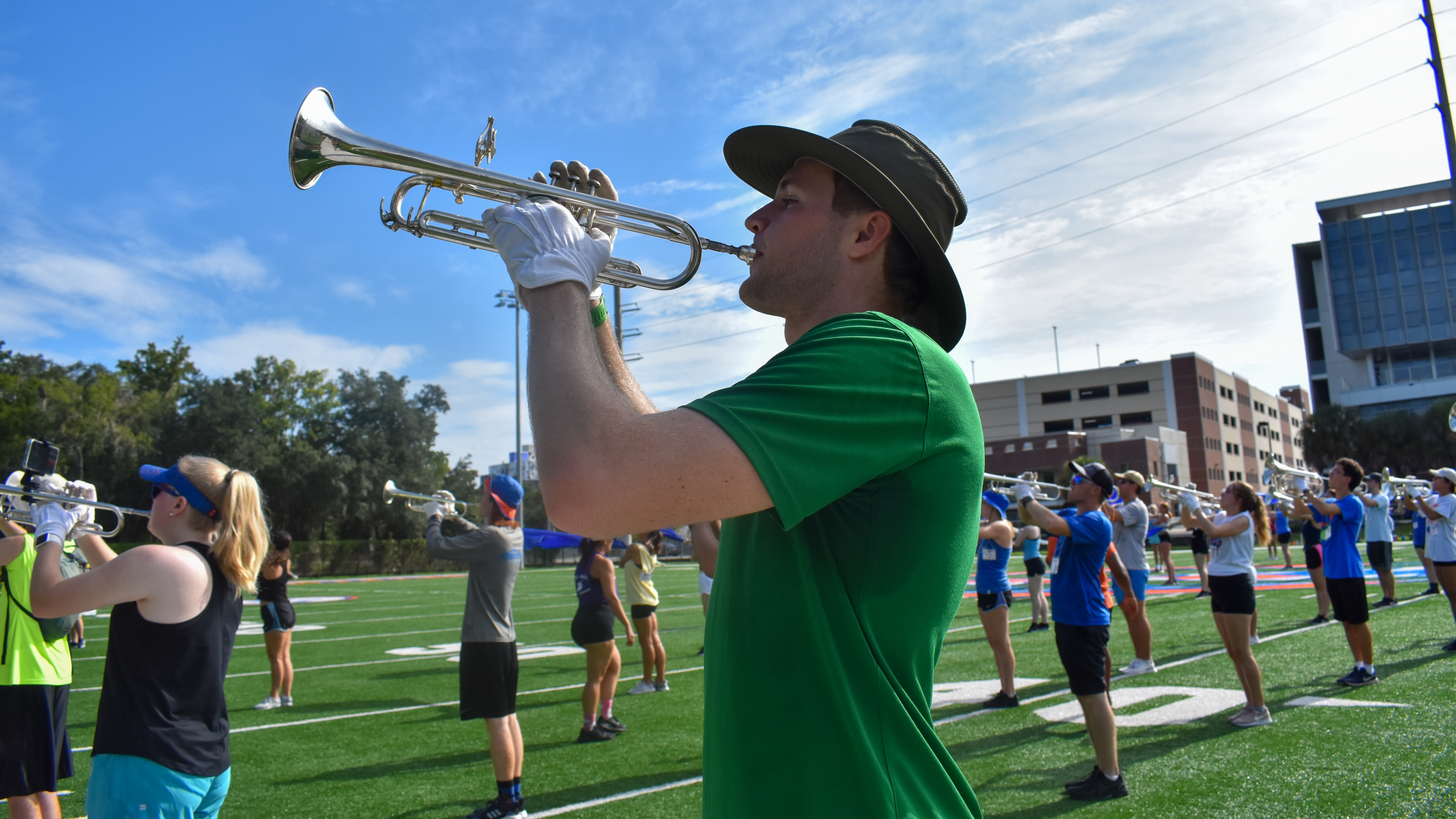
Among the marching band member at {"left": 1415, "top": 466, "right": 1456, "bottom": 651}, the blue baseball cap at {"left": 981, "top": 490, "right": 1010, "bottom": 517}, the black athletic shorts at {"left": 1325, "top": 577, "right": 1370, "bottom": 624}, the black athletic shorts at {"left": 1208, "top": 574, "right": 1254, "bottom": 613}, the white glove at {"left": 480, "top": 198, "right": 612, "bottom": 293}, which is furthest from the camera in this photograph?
the marching band member at {"left": 1415, "top": 466, "right": 1456, "bottom": 651}

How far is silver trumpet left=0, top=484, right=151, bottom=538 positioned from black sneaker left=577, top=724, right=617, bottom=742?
4.38 meters

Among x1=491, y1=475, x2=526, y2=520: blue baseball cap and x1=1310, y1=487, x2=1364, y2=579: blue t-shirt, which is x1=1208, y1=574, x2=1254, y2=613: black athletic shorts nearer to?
x1=1310, y1=487, x2=1364, y2=579: blue t-shirt

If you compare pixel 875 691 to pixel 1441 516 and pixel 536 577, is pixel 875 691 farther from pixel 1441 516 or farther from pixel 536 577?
pixel 536 577

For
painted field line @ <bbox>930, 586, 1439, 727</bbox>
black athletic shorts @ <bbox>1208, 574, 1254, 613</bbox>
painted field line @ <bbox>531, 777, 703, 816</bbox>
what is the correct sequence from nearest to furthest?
painted field line @ <bbox>531, 777, 703, 816</bbox> → black athletic shorts @ <bbox>1208, 574, 1254, 613</bbox> → painted field line @ <bbox>930, 586, 1439, 727</bbox>

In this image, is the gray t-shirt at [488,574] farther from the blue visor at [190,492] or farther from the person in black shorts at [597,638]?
the blue visor at [190,492]

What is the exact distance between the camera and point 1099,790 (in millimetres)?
5980

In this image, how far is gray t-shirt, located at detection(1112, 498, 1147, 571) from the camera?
40.1 ft

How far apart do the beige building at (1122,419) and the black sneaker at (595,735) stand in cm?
6068

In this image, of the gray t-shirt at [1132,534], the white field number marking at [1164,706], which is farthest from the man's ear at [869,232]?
the gray t-shirt at [1132,534]

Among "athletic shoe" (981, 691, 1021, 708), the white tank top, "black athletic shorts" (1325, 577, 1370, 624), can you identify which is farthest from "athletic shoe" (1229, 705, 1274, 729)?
"black athletic shorts" (1325, 577, 1370, 624)

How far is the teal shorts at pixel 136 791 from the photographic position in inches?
138

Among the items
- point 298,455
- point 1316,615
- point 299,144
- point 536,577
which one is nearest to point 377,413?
point 298,455

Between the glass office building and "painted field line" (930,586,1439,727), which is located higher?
the glass office building

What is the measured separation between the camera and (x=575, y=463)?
1206 millimetres
